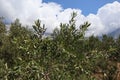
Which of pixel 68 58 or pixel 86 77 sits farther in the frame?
pixel 86 77

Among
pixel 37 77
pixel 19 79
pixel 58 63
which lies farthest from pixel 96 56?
pixel 19 79

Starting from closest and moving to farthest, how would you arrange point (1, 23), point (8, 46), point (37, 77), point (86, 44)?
1. point (37, 77)
2. point (86, 44)
3. point (8, 46)
4. point (1, 23)

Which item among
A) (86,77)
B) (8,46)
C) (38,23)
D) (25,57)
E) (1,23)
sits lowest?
(86,77)

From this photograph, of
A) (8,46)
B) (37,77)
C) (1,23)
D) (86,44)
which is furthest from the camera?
(1,23)

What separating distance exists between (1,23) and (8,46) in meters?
9.09

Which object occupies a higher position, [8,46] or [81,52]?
[8,46]

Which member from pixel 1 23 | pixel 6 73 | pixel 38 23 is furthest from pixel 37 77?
pixel 1 23

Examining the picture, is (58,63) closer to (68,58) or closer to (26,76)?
(68,58)

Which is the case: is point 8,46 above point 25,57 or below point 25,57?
above

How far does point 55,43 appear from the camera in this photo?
50.0ft

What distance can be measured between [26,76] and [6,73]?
1088 mm

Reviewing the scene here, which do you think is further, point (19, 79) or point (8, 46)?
point (8, 46)

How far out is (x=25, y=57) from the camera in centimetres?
1535

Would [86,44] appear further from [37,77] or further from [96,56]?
[37,77]
